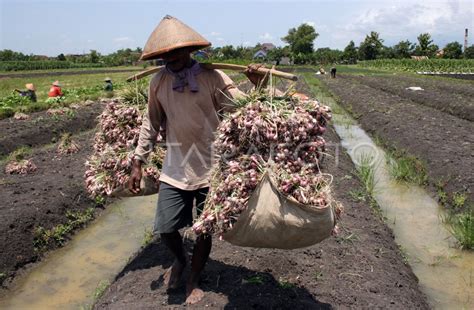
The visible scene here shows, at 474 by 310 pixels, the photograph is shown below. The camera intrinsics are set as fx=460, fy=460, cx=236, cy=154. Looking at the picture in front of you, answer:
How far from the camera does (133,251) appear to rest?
536cm

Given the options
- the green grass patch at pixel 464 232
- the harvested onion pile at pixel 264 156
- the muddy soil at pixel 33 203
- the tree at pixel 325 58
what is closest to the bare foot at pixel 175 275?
the harvested onion pile at pixel 264 156

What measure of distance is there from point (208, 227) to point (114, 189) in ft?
4.93

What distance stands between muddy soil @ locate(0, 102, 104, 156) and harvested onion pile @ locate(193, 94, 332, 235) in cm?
788

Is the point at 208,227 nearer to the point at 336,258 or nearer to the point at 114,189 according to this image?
the point at 114,189

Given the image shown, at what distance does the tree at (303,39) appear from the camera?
92562mm

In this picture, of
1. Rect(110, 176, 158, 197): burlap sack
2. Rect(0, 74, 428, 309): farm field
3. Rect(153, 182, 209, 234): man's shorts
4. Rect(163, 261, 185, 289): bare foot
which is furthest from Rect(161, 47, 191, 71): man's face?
Rect(0, 74, 428, 309): farm field

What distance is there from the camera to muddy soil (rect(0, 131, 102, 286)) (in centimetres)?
497

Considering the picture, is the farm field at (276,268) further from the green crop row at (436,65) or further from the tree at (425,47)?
the tree at (425,47)

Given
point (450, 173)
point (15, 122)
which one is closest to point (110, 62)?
point (15, 122)

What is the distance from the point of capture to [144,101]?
420cm

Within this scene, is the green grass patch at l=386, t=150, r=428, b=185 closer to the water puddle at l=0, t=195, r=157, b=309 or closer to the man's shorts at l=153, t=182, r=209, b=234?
the water puddle at l=0, t=195, r=157, b=309

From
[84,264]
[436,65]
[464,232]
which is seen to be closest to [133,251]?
[84,264]

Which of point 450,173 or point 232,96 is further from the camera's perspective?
point 450,173

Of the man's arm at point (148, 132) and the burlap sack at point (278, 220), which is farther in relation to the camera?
the man's arm at point (148, 132)
